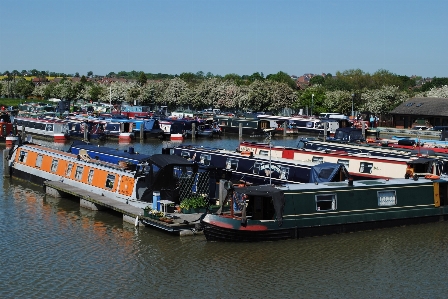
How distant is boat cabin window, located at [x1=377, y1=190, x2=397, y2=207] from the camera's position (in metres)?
26.4

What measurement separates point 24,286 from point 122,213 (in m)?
7.84

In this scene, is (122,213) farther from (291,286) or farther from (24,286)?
(291,286)

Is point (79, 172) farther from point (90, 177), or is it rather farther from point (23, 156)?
point (23, 156)

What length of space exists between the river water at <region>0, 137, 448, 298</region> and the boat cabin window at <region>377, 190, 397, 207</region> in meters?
1.02

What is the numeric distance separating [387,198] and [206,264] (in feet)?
27.6

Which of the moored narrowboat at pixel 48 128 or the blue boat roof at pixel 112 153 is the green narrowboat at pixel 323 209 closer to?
the blue boat roof at pixel 112 153

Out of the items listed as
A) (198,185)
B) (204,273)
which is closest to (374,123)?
(198,185)

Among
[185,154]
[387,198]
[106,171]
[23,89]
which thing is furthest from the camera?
[23,89]

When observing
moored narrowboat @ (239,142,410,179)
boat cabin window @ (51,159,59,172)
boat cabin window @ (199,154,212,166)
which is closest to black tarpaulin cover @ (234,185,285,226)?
moored narrowboat @ (239,142,410,179)

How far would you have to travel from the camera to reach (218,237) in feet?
77.2

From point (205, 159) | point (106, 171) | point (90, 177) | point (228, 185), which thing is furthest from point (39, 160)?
point (228, 185)

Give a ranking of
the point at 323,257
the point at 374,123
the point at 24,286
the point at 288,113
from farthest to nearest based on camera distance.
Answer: the point at 288,113, the point at 374,123, the point at 323,257, the point at 24,286

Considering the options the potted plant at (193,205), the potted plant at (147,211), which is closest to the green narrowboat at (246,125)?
the potted plant at (193,205)

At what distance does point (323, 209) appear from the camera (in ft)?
81.8
